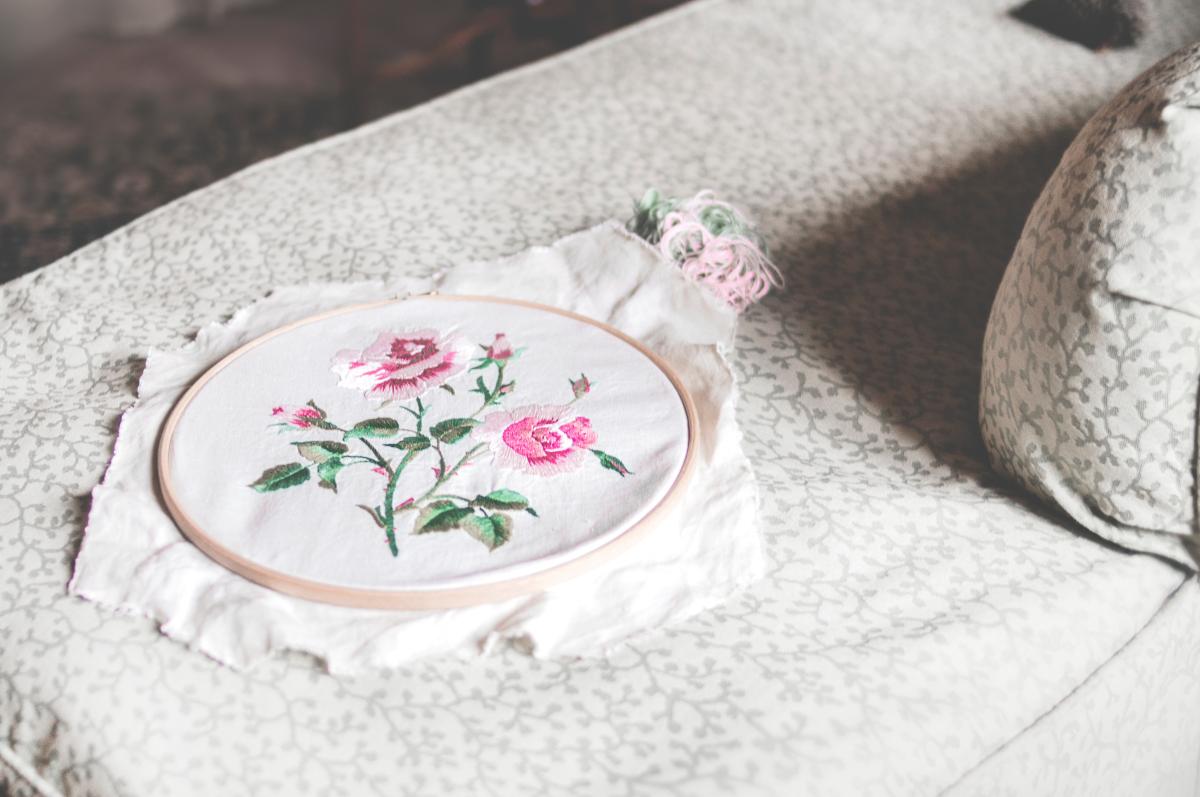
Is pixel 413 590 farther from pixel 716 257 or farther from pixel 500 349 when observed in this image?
pixel 716 257

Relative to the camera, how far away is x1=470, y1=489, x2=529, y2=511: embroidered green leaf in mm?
849

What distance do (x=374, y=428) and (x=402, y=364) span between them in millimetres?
97

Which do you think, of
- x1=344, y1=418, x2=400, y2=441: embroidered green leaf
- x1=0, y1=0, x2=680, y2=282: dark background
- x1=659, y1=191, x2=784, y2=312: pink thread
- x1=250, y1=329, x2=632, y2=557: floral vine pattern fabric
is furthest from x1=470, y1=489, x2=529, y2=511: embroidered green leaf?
x1=0, y1=0, x2=680, y2=282: dark background

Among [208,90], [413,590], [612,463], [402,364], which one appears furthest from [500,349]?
[208,90]

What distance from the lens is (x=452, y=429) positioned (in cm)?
92

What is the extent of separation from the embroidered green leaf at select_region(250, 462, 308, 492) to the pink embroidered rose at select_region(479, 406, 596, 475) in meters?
0.15

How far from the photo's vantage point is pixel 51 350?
3.58ft

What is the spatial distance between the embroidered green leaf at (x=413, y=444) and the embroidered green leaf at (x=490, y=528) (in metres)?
0.10

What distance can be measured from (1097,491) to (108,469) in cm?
80

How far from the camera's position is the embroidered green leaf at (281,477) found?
2.82 feet

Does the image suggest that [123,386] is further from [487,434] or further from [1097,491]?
[1097,491]

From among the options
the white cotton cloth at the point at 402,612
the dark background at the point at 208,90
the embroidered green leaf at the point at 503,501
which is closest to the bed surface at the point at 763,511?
the white cotton cloth at the point at 402,612

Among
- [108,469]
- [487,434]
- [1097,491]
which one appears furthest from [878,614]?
[108,469]

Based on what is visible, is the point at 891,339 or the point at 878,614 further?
the point at 891,339
